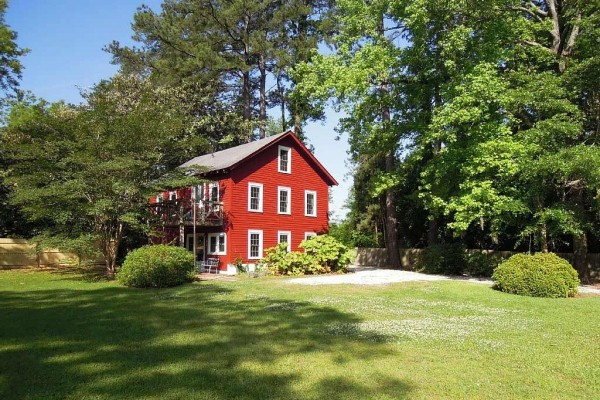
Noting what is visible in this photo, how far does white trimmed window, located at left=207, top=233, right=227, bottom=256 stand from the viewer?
1017 inches

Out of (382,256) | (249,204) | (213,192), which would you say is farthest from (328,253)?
(382,256)

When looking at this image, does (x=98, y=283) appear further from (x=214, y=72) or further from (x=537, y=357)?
(x=214, y=72)

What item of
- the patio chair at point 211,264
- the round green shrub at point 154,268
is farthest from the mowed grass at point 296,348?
the patio chair at point 211,264

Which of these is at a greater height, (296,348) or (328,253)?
(328,253)

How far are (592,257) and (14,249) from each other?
32.4 meters

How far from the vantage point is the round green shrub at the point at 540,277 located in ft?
49.3

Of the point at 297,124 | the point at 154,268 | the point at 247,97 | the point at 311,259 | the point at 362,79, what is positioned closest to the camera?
the point at 154,268

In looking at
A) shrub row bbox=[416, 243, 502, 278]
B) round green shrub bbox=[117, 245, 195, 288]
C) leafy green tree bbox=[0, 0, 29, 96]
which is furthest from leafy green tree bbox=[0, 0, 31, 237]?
shrub row bbox=[416, 243, 502, 278]

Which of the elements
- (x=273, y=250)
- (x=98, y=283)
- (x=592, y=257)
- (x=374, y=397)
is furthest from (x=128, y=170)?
(x=592, y=257)

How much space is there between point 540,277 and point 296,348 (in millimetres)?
11339

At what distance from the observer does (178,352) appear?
728 cm

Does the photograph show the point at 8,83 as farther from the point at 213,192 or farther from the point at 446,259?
the point at 446,259

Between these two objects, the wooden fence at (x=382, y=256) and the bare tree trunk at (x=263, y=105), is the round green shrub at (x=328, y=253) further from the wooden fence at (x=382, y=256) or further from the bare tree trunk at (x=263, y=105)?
the bare tree trunk at (x=263, y=105)

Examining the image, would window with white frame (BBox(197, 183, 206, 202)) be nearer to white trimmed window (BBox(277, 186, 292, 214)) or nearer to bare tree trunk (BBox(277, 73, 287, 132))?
white trimmed window (BBox(277, 186, 292, 214))
